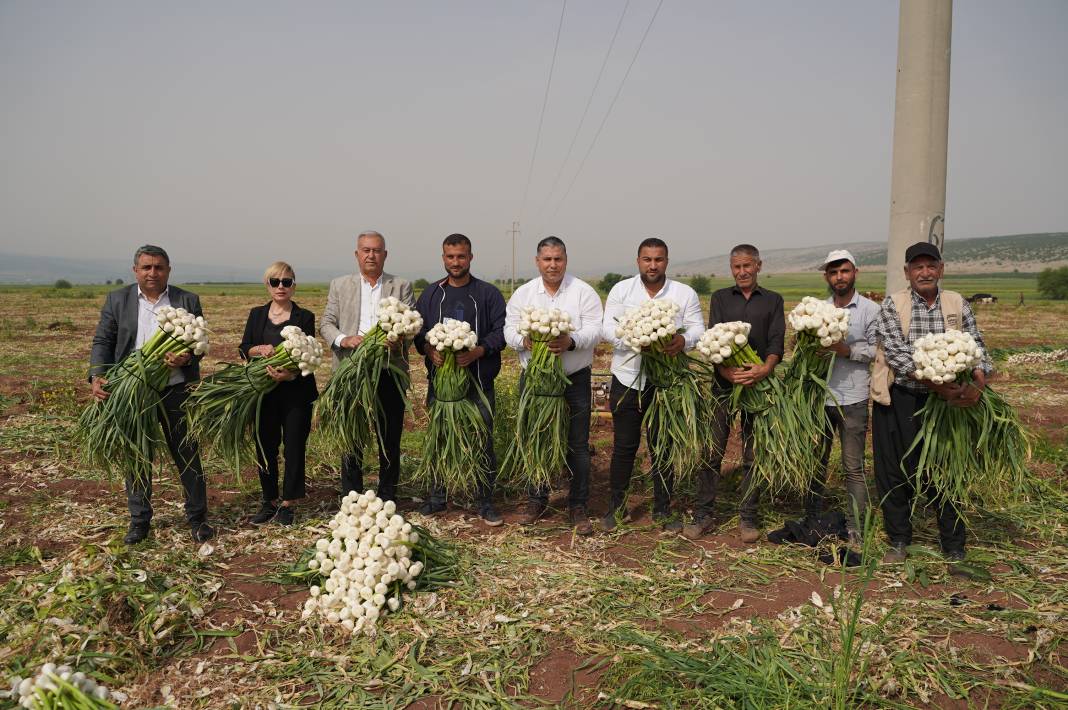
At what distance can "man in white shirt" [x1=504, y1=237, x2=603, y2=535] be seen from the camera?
14.9 feet

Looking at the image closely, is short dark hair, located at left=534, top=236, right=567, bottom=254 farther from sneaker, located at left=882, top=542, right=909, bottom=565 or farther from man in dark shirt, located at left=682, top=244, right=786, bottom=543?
sneaker, located at left=882, top=542, right=909, bottom=565

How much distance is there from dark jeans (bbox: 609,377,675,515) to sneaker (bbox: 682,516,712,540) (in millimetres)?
263

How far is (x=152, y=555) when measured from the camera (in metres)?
4.21

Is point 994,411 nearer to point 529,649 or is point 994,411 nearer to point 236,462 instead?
point 529,649

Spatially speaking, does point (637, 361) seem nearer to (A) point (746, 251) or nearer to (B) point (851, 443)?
(A) point (746, 251)

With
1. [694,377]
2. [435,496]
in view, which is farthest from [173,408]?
[694,377]

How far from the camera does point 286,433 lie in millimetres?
4734

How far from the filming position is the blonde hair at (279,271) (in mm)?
4547

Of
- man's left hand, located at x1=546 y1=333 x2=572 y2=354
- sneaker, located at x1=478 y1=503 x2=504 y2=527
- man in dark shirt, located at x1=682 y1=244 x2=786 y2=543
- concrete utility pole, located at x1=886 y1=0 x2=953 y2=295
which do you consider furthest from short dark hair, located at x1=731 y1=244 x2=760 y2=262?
sneaker, located at x1=478 y1=503 x2=504 y2=527

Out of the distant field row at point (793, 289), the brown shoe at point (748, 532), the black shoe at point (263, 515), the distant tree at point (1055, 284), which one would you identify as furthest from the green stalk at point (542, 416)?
the distant tree at point (1055, 284)

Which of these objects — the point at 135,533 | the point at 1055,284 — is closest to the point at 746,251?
the point at 135,533

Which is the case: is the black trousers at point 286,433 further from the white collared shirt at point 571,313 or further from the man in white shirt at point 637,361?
the man in white shirt at point 637,361

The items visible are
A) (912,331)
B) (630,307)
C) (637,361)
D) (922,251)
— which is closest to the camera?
(922,251)

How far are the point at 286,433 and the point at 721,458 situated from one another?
3208mm
